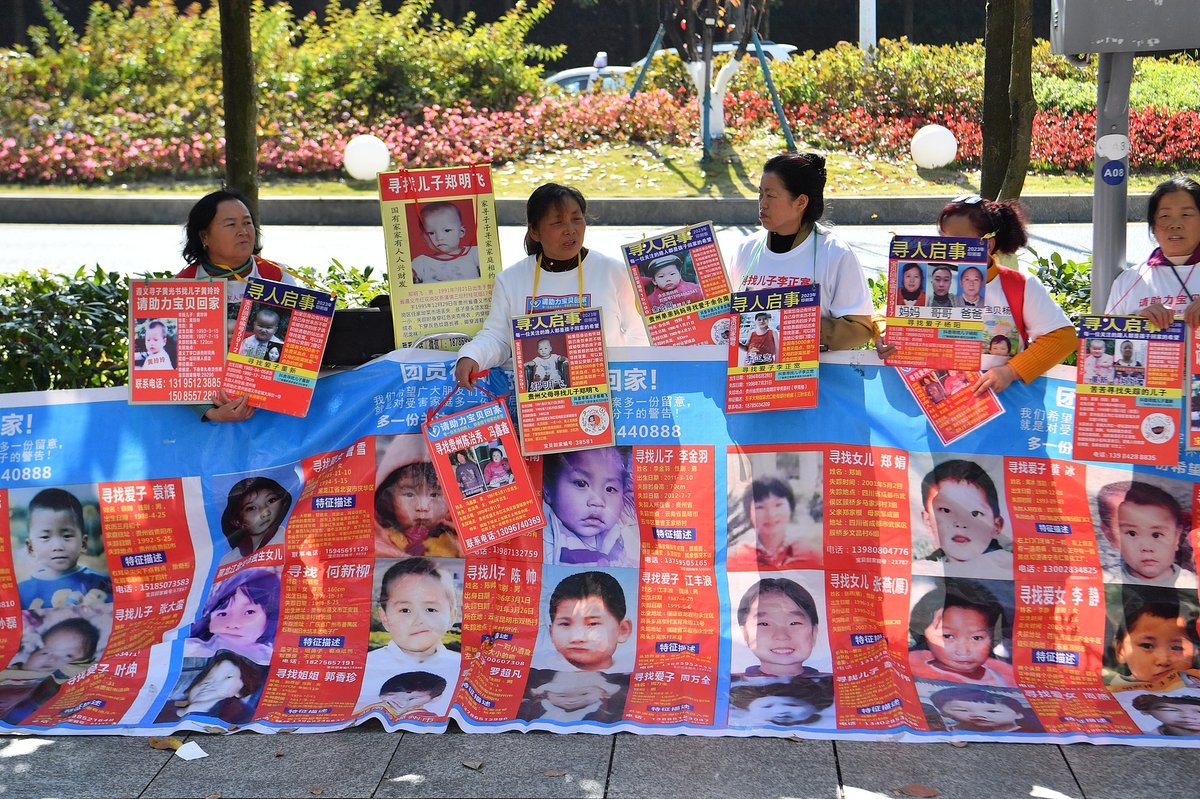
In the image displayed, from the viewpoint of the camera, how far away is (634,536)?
4070 millimetres

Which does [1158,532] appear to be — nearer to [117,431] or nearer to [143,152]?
[117,431]

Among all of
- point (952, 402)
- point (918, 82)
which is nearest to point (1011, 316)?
point (952, 402)

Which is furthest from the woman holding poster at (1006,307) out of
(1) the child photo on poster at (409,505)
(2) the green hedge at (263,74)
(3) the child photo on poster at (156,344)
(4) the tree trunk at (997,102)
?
(2) the green hedge at (263,74)

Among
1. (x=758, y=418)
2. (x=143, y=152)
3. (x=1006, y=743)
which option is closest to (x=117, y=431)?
(x=758, y=418)

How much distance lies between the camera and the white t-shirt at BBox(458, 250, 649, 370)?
4.27 m

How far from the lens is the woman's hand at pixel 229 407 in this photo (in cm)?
420

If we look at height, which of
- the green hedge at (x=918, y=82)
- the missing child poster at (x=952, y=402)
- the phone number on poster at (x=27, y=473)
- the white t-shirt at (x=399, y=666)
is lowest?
the white t-shirt at (x=399, y=666)

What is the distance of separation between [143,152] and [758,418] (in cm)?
1265

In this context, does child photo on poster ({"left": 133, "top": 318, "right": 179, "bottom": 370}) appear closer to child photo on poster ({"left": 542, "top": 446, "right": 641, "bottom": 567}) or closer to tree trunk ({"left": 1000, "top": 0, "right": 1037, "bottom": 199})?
child photo on poster ({"left": 542, "top": 446, "right": 641, "bottom": 567})

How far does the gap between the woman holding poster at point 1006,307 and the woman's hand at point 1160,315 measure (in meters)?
0.24

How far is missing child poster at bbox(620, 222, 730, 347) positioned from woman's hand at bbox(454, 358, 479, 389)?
2.06ft

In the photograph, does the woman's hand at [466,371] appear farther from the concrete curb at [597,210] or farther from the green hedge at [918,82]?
the green hedge at [918,82]

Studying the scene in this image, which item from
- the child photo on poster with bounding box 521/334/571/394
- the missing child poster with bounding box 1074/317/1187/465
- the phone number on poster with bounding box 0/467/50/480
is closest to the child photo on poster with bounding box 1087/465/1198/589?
the missing child poster with bounding box 1074/317/1187/465

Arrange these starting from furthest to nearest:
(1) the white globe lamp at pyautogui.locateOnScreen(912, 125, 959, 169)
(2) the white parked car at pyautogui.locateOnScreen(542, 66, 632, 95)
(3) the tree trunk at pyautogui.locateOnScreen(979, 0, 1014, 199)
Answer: (2) the white parked car at pyautogui.locateOnScreen(542, 66, 632, 95), (1) the white globe lamp at pyautogui.locateOnScreen(912, 125, 959, 169), (3) the tree trunk at pyautogui.locateOnScreen(979, 0, 1014, 199)
